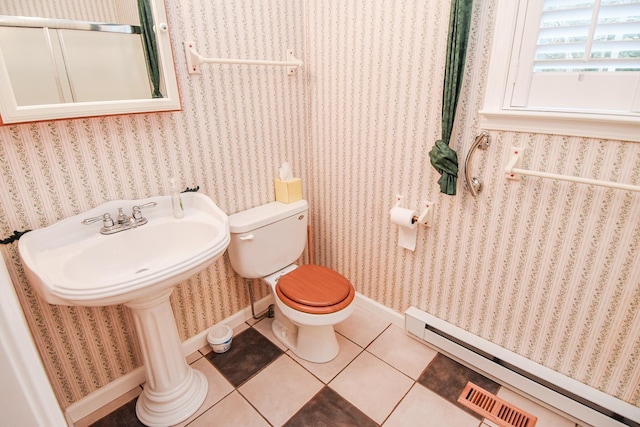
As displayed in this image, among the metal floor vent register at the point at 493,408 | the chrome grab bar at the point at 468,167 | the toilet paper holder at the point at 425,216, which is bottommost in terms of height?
the metal floor vent register at the point at 493,408

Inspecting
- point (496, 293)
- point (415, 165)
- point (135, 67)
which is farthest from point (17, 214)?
point (496, 293)

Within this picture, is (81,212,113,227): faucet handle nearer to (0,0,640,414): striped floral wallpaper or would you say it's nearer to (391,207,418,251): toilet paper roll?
(0,0,640,414): striped floral wallpaper

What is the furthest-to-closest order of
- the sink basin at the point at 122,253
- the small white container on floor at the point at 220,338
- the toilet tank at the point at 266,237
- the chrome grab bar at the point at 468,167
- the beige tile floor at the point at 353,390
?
the small white container on floor at the point at 220,338 < the toilet tank at the point at 266,237 < the beige tile floor at the point at 353,390 < the chrome grab bar at the point at 468,167 < the sink basin at the point at 122,253

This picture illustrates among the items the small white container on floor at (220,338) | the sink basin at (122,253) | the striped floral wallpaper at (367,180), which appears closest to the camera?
the sink basin at (122,253)

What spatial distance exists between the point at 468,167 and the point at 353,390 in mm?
1114

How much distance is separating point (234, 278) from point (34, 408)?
5.02 ft

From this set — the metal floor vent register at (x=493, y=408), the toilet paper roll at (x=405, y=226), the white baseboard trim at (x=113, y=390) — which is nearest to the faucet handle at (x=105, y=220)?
the white baseboard trim at (x=113, y=390)

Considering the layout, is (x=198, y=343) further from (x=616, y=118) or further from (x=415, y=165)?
(x=616, y=118)

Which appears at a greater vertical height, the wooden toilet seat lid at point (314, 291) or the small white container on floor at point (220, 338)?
the wooden toilet seat lid at point (314, 291)

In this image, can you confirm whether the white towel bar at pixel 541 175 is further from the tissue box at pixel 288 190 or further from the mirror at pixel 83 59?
the mirror at pixel 83 59

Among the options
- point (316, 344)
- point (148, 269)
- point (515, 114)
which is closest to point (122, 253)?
point (148, 269)

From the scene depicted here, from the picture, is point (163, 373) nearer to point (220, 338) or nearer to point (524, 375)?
point (220, 338)

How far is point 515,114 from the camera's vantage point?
124cm

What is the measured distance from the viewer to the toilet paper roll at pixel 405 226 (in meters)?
1.63
